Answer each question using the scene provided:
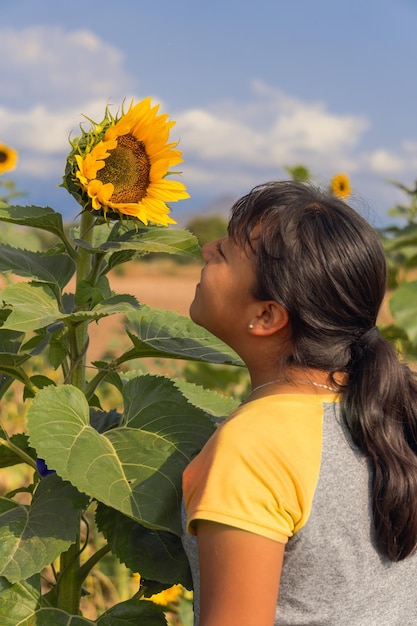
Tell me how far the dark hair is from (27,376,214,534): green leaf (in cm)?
20

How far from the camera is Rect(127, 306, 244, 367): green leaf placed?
133 centimetres

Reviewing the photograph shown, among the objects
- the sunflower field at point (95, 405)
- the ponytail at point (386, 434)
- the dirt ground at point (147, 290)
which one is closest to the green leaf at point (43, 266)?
the sunflower field at point (95, 405)

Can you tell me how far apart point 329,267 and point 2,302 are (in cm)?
44

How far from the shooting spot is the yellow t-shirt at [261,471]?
1024 mm

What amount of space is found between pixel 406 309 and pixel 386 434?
83cm

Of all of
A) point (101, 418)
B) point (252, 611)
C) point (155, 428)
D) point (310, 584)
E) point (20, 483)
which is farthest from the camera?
point (20, 483)

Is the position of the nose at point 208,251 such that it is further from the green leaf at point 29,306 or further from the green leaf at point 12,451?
the green leaf at point 12,451

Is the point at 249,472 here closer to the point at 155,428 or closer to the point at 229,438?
the point at 229,438

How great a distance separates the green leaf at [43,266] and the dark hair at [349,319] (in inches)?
10.8

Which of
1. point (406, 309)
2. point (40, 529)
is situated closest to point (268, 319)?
point (40, 529)

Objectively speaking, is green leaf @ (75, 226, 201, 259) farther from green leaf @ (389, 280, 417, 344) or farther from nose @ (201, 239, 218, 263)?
green leaf @ (389, 280, 417, 344)

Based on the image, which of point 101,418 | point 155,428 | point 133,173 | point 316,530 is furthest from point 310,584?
point 133,173

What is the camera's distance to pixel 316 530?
108 centimetres

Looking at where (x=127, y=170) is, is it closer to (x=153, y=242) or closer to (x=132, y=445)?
(x=153, y=242)
